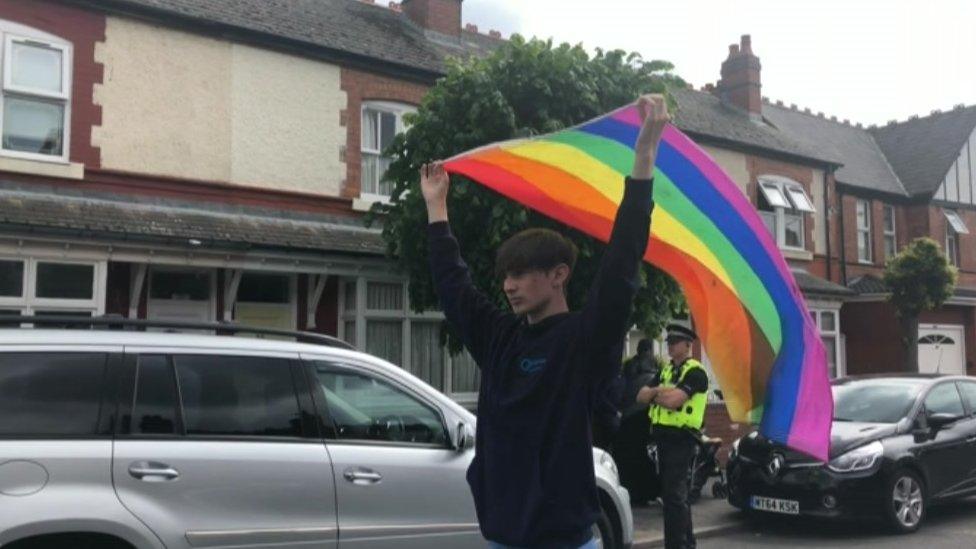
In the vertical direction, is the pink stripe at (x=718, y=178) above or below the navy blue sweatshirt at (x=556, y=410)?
above

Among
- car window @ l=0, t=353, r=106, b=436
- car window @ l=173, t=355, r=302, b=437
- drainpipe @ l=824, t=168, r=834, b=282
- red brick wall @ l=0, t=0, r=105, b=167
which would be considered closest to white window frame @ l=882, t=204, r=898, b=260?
drainpipe @ l=824, t=168, r=834, b=282

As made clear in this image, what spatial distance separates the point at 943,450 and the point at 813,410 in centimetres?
754

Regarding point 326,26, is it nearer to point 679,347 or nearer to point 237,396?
point 679,347

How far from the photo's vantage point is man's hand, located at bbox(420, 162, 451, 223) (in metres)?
3.26

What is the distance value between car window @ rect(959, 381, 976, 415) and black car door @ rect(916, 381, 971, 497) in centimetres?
28

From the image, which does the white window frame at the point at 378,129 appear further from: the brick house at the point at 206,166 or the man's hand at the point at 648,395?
the man's hand at the point at 648,395

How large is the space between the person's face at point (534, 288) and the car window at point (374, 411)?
9.26 feet

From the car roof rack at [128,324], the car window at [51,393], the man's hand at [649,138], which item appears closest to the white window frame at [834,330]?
the car roof rack at [128,324]

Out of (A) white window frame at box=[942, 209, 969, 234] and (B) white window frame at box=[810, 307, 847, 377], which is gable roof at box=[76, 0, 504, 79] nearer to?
(B) white window frame at box=[810, 307, 847, 377]

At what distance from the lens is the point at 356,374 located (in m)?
5.57

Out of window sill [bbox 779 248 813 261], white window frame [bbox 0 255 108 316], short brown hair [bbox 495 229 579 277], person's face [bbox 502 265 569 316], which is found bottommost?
person's face [bbox 502 265 569 316]

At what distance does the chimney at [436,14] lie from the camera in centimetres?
1616

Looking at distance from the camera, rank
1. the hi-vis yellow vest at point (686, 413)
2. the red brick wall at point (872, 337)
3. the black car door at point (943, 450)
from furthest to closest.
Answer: the red brick wall at point (872, 337)
the black car door at point (943, 450)
the hi-vis yellow vest at point (686, 413)

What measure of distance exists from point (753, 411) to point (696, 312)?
460mm
